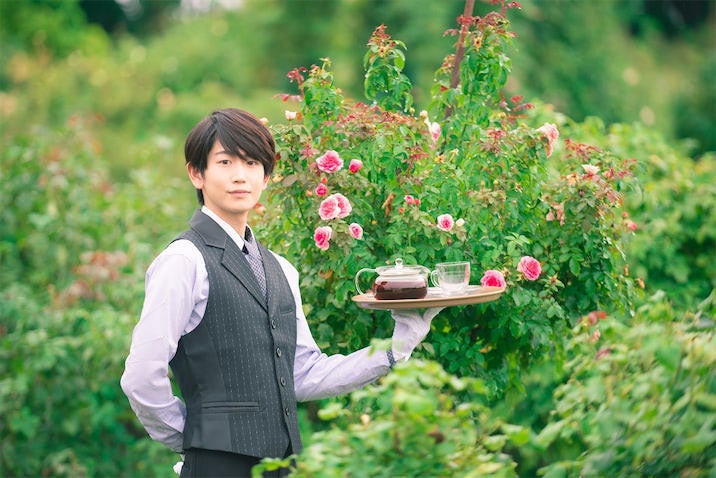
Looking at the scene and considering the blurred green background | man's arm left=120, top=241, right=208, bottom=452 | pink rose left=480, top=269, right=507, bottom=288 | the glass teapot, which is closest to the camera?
man's arm left=120, top=241, right=208, bottom=452

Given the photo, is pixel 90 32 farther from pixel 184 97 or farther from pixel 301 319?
pixel 301 319

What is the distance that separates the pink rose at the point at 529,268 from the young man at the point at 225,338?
45cm

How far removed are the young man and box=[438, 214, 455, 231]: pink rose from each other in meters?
0.36

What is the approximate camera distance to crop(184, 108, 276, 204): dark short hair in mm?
2676

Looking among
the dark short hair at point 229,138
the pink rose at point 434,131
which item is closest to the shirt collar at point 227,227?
the dark short hair at point 229,138

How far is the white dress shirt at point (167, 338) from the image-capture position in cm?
243

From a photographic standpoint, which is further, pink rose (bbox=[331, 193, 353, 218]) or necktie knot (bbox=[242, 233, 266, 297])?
pink rose (bbox=[331, 193, 353, 218])

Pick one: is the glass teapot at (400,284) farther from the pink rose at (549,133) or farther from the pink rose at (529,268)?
the pink rose at (549,133)

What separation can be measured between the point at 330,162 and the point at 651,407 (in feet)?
4.20

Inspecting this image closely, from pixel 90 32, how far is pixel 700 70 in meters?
12.9

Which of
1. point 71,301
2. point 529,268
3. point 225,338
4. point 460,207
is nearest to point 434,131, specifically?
point 460,207

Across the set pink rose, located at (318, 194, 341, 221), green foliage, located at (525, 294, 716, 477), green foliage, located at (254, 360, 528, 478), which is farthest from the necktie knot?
green foliage, located at (525, 294, 716, 477)

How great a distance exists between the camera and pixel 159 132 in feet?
43.9

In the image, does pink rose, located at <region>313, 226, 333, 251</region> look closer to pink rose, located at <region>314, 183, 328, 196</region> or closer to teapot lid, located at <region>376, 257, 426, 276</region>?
pink rose, located at <region>314, 183, 328, 196</region>
